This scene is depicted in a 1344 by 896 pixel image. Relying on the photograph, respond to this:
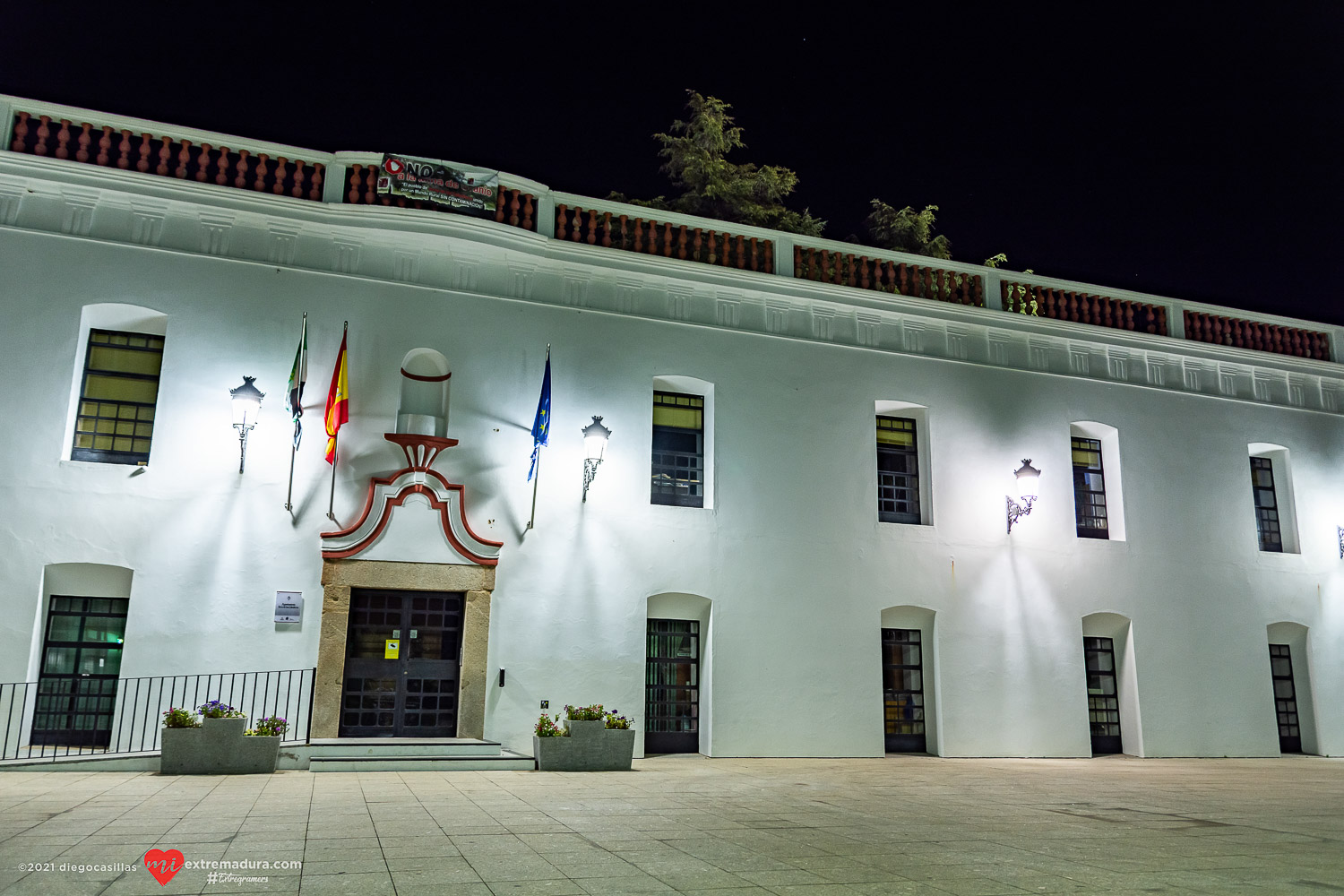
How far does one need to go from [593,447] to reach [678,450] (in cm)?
182

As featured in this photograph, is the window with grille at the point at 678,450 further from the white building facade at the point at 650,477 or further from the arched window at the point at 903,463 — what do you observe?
the arched window at the point at 903,463

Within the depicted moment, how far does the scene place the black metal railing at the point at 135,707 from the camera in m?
10.8

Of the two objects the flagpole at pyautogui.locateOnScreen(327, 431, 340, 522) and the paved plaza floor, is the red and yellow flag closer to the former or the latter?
the flagpole at pyautogui.locateOnScreen(327, 431, 340, 522)

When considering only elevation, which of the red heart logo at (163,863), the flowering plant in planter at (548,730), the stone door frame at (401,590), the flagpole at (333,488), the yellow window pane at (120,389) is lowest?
the red heart logo at (163,863)

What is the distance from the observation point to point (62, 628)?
11336 mm

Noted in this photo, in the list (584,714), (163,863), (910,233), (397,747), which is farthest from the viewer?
(910,233)

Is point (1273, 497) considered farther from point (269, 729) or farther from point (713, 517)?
point (269, 729)

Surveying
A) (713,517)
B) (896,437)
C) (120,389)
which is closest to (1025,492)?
(896,437)

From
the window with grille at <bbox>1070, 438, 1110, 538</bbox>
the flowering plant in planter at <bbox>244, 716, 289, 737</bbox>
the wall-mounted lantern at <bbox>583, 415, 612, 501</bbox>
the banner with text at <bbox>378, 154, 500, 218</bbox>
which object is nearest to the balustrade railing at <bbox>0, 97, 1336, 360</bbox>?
the banner with text at <bbox>378, 154, 500, 218</bbox>

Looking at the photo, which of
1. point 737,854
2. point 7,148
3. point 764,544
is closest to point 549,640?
point 764,544

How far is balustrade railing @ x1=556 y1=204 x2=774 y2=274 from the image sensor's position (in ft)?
47.0

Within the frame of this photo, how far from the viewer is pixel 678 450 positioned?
14.4 metres

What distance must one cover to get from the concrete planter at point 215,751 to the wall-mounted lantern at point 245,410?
3.35 meters

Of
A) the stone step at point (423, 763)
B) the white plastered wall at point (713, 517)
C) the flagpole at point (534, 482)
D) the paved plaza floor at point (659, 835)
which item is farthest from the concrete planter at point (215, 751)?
the flagpole at point (534, 482)
